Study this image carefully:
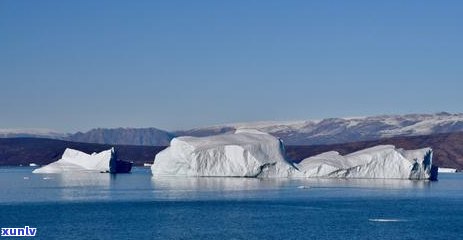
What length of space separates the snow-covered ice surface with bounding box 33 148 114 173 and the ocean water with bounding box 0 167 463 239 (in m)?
34.6

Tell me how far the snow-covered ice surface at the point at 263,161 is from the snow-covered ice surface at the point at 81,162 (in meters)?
21.3

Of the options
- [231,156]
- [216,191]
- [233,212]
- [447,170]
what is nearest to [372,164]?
[231,156]

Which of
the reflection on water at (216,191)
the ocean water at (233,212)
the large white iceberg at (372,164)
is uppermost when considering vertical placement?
the large white iceberg at (372,164)

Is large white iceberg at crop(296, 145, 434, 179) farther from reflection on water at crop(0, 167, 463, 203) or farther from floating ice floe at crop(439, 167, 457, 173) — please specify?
floating ice floe at crop(439, 167, 457, 173)

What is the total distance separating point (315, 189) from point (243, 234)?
36.2m

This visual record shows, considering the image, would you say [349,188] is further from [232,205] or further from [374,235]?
[374,235]

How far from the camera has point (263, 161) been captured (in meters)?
93.2

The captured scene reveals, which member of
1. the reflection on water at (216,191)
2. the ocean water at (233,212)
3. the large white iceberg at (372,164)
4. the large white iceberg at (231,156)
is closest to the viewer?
the ocean water at (233,212)

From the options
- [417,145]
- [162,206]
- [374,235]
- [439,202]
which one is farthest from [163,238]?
[417,145]

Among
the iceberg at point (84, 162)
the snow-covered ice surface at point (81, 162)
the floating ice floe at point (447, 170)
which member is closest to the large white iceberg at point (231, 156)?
the iceberg at point (84, 162)

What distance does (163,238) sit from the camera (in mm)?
44656

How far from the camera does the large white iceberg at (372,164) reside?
96625mm

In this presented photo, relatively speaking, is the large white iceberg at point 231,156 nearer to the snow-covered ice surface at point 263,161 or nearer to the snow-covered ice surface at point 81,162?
the snow-covered ice surface at point 263,161

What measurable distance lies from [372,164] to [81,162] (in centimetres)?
4262
